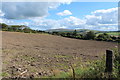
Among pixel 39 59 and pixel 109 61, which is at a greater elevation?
pixel 109 61

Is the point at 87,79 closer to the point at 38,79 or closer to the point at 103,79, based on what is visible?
the point at 103,79

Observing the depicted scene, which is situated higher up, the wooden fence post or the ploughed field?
the wooden fence post

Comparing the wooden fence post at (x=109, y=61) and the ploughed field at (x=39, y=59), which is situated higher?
the wooden fence post at (x=109, y=61)

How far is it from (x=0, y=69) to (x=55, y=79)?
9.45 feet

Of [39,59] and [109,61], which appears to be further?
[39,59]

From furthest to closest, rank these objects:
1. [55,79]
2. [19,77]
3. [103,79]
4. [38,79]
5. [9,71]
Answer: [9,71] < [19,77] < [38,79] < [55,79] < [103,79]

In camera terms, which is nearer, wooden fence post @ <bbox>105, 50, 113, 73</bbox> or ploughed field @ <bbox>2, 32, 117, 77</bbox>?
wooden fence post @ <bbox>105, 50, 113, 73</bbox>

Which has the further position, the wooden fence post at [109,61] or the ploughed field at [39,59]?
the ploughed field at [39,59]

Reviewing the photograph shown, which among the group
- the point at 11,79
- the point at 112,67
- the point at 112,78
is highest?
the point at 112,67

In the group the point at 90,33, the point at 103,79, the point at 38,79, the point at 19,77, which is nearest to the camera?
the point at 103,79

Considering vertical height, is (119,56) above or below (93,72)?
above

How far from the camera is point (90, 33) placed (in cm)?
4072

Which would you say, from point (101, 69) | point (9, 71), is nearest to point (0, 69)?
point (9, 71)

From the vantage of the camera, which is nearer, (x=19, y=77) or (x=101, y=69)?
(x=101, y=69)
